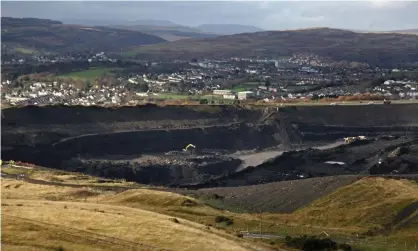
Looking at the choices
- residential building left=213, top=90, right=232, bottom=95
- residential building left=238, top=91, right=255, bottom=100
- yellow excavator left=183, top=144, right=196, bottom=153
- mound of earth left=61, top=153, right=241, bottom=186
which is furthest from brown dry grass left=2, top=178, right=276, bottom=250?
residential building left=213, top=90, right=232, bottom=95

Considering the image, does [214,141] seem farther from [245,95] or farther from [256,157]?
[245,95]

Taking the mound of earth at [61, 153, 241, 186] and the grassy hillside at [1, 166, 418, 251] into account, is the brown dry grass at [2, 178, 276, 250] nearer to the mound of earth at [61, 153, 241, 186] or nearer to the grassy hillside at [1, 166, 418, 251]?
the grassy hillside at [1, 166, 418, 251]

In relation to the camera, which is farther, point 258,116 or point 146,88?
point 146,88

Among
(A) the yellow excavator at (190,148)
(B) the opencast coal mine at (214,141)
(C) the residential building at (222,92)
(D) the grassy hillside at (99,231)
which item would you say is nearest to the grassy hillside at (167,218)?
(D) the grassy hillside at (99,231)

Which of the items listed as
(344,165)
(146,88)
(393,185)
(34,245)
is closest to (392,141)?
(344,165)

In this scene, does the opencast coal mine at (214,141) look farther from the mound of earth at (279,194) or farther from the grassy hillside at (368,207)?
the grassy hillside at (368,207)

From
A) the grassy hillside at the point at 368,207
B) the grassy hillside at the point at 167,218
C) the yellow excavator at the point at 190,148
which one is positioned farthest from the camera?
the yellow excavator at the point at 190,148

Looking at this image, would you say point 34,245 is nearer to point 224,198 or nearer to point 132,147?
point 224,198

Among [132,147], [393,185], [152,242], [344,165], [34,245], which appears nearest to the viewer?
[34,245]

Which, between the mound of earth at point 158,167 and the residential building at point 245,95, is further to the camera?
the residential building at point 245,95

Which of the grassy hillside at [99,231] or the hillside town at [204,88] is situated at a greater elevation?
the grassy hillside at [99,231]
